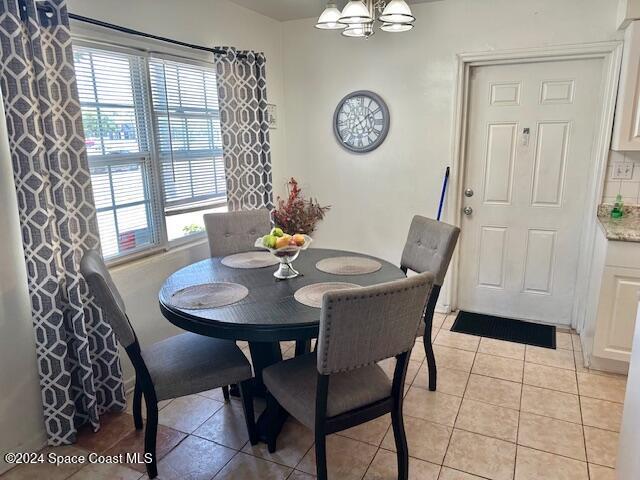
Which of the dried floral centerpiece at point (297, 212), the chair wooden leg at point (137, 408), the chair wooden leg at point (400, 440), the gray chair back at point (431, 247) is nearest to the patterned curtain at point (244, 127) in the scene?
the dried floral centerpiece at point (297, 212)

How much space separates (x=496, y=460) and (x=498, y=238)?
1.82m

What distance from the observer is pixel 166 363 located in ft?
6.57

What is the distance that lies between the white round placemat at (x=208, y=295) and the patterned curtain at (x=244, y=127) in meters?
1.20

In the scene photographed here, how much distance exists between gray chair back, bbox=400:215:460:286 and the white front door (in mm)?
995

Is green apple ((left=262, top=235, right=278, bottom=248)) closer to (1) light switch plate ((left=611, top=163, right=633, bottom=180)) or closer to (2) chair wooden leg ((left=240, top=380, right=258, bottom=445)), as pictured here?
(2) chair wooden leg ((left=240, top=380, right=258, bottom=445))

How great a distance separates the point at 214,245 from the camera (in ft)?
9.37

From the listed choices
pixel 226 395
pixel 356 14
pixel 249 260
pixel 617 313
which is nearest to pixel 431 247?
pixel 249 260

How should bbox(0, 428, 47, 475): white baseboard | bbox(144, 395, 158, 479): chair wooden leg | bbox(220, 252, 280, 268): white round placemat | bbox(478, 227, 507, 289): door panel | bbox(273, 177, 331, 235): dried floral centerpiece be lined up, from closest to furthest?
bbox(144, 395, 158, 479): chair wooden leg < bbox(0, 428, 47, 475): white baseboard < bbox(220, 252, 280, 268): white round placemat < bbox(478, 227, 507, 289): door panel < bbox(273, 177, 331, 235): dried floral centerpiece

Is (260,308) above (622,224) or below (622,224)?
below

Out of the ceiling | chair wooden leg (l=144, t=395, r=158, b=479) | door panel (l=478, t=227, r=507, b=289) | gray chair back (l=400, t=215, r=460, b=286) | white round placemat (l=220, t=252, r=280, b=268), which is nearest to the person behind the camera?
chair wooden leg (l=144, t=395, r=158, b=479)

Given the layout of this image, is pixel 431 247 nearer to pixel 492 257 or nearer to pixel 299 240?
pixel 299 240

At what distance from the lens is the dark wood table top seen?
1.75 metres

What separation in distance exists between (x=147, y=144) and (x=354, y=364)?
188 centimetres

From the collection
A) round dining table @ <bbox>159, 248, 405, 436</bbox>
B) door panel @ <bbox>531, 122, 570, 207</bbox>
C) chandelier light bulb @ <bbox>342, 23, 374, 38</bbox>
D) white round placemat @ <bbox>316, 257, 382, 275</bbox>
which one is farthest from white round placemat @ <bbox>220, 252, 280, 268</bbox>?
door panel @ <bbox>531, 122, 570, 207</bbox>
